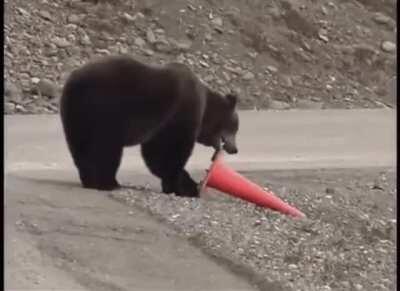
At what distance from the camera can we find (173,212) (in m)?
9.00

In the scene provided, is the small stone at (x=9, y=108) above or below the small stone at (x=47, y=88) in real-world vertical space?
above

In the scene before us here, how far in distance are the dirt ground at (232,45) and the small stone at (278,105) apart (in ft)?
0.12

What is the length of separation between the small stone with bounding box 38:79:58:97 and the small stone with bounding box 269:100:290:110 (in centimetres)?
344

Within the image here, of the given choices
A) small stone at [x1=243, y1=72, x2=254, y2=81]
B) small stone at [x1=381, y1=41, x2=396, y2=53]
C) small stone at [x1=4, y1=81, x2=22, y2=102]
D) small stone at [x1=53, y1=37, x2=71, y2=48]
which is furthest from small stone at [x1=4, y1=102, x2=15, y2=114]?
small stone at [x1=381, y1=41, x2=396, y2=53]

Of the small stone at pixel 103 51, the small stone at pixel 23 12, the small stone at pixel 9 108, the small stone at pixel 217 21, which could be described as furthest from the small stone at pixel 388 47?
the small stone at pixel 9 108

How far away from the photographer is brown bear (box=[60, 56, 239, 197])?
9781 mm

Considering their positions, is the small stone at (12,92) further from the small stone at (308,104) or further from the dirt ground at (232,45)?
the small stone at (308,104)

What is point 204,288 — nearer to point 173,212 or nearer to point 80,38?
point 173,212

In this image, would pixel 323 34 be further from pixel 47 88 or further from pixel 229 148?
pixel 229 148

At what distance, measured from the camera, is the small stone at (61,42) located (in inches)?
846

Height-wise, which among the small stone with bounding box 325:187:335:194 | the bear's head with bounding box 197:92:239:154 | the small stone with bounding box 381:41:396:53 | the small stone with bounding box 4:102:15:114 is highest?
the bear's head with bounding box 197:92:239:154

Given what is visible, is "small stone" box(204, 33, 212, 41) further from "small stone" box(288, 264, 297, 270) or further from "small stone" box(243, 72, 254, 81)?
"small stone" box(288, 264, 297, 270)

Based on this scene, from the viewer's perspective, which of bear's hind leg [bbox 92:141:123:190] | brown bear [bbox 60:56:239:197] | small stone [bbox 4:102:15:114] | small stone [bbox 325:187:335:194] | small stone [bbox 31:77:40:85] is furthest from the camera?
small stone [bbox 31:77:40:85]

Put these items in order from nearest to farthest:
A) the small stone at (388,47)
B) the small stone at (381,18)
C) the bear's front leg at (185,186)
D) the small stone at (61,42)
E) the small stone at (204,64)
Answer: the bear's front leg at (185,186) < the small stone at (61,42) < the small stone at (204,64) < the small stone at (388,47) < the small stone at (381,18)
